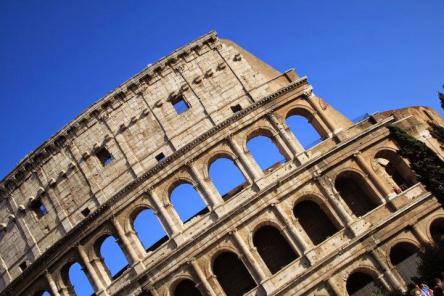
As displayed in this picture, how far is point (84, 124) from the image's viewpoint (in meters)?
22.8

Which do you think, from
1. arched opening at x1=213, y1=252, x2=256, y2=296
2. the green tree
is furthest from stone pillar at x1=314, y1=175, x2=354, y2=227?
arched opening at x1=213, y1=252, x2=256, y2=296

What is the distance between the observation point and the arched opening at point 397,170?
20.6 m

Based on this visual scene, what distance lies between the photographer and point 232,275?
20.0 metres

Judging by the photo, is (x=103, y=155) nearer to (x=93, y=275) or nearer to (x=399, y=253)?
(x=93, y=275)

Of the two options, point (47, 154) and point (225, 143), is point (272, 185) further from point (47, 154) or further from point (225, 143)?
point (47, 154)

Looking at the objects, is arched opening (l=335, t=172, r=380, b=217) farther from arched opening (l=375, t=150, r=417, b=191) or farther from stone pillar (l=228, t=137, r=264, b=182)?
stone pillar (l=228, t=137, r=264, b=182)

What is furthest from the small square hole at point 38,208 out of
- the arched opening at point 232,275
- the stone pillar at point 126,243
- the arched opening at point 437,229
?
the arched opening at point 437,229

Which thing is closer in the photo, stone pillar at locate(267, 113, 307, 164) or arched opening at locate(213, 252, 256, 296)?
arched opening at locate(213, 252, 256, 296)

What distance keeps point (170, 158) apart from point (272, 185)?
474cm

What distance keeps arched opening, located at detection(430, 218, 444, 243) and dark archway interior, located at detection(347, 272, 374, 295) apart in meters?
3.29

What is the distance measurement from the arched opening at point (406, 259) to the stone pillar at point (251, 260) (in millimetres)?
5496

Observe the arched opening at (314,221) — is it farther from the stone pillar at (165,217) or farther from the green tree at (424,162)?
the stone pillar at (165,217)

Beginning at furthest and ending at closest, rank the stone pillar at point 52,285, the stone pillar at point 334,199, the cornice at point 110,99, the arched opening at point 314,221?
the cornice at point 110,99
the stone pillar at point 52,285
the arched opening at point 314,221
the stone pillar at point 334,199

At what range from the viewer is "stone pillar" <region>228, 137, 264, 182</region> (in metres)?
20.3
